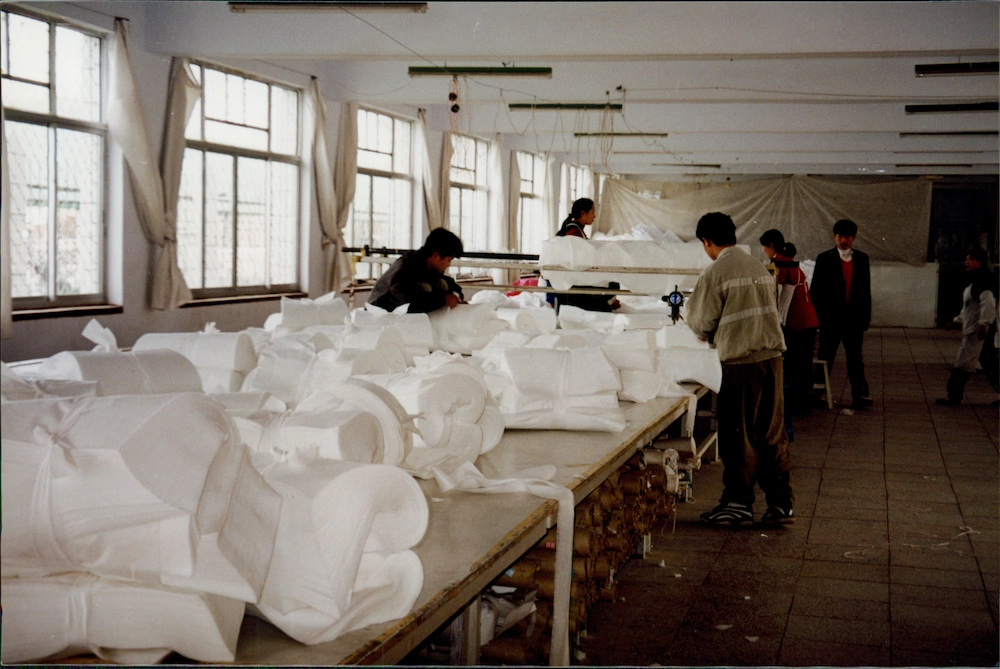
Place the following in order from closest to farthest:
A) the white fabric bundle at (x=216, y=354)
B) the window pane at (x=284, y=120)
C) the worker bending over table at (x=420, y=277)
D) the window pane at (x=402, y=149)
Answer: the white fabric bundle at (x=216, y=354) < the worker bending over table at (x=420, y=277) < the window pane at (x=284, y=120) < the window pane at (x=402, y=149)

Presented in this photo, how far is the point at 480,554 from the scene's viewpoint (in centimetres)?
179

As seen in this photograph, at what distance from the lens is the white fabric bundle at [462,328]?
483 centimetres

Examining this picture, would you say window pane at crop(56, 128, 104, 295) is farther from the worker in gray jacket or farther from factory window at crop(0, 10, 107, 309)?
the worker in gray jacket

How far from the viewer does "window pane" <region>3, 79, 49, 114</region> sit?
166 cm

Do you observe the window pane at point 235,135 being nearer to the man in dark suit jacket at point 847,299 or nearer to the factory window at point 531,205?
the man in dark suit jacket at point 847,299

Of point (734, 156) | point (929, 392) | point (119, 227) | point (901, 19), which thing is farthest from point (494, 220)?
point (119, 227)

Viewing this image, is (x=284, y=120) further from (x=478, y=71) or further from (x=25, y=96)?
(x=25, y=96)

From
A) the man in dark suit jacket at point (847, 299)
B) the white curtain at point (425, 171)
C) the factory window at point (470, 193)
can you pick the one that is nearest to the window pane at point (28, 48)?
the man in dark suit jacket at point (847, 299)

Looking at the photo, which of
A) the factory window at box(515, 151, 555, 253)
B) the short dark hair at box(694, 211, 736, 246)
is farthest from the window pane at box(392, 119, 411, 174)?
the short dark hair at box(694, 211, 736, 246)

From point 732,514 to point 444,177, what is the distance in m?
9.05

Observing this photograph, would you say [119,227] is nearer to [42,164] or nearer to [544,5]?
[42,164]

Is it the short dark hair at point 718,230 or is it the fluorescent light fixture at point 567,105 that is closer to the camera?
the short dark hair at point 718,230

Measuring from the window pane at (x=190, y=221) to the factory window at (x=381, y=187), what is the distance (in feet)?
10.9

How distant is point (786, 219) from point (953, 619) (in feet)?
50.6
